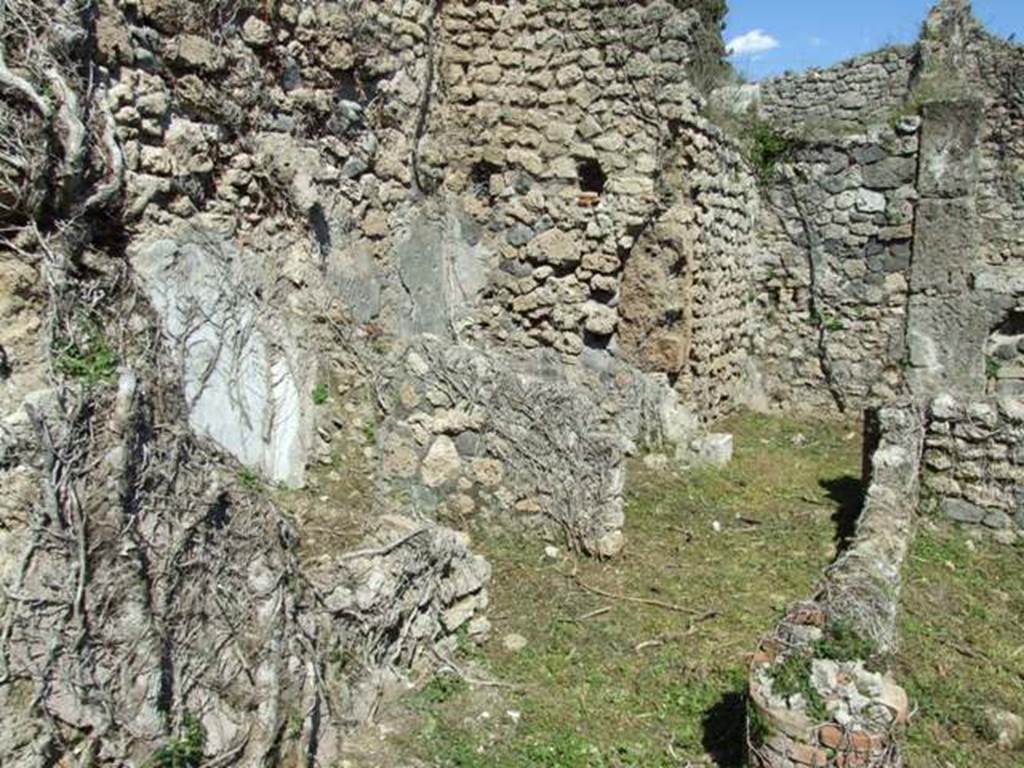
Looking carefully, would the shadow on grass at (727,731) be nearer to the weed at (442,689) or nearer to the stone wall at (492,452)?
the weed at (442,689)

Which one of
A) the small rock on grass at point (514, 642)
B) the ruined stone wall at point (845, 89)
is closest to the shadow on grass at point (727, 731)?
the small rock on grass at point (514, 642)

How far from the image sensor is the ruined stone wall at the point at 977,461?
6.18 metres

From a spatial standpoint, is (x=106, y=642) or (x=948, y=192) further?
(x=948, y=192)

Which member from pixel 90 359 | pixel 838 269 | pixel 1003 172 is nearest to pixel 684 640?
pixel 90 359

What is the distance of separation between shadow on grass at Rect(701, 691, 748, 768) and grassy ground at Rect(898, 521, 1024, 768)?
2.30ft

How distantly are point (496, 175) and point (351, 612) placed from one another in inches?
168

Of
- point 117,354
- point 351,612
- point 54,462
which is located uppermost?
point 117,354

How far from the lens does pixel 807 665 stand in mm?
3502

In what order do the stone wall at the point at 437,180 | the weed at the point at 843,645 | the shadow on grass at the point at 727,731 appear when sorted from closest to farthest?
1. the weed at the point at 843,645
2. the shadow on grass at the point at 727,731
3. the stone wall at the point at 437,180

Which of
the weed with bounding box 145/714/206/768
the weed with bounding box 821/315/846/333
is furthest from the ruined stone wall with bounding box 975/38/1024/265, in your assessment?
the weed with bounding box 145/714/206/768

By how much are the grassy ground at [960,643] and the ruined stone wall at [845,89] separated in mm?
6848

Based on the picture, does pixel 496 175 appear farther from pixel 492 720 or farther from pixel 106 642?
pixel 106 642

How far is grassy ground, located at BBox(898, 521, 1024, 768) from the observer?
159 inches

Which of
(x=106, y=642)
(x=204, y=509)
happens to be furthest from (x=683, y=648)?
(x=106, y=642)
